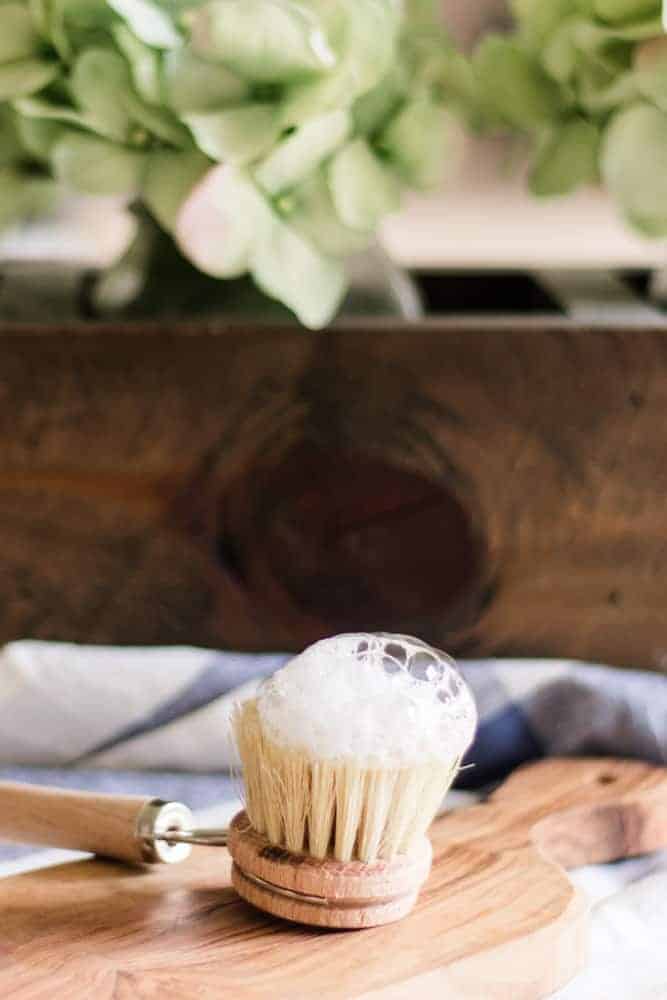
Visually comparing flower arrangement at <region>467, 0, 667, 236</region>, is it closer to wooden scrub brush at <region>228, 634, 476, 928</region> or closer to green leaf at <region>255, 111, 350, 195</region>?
green leaf at <region>255, 111, 350, 195</region>

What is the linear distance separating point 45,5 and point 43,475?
0.16 metres

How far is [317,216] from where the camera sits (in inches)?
18.9

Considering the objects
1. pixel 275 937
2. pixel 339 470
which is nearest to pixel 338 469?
pixel 339 470

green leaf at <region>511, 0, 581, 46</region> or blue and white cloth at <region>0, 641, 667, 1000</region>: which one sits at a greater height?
green leaf at <region>511, 0, 581, 46</region>

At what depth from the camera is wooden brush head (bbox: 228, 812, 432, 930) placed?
0.30m

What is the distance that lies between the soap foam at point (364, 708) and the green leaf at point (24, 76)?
9.6 inches

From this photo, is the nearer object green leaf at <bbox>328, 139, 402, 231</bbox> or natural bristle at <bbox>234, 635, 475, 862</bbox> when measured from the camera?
natural bristle at <bbox>234, 635, 475, 862</bbox>

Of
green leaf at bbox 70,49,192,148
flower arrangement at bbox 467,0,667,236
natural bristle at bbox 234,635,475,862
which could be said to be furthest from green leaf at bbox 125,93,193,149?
natural bristle at bbox 234,635,475,862

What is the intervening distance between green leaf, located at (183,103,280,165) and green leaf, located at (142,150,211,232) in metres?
0.02

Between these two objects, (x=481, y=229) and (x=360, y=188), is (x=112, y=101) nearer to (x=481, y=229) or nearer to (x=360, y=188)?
(x=360, y=188)

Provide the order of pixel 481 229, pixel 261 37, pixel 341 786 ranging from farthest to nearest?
1. pixel 481 229
2. pixel 261 37
3. pixel 341 786

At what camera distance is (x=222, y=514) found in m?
0.48

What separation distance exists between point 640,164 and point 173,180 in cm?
16

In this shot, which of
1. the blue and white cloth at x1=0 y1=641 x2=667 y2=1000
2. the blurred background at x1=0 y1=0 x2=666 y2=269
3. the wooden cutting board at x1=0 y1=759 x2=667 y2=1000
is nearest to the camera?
the wooden cutting board at x1=0 y1=759 x2=667 y2=1000
